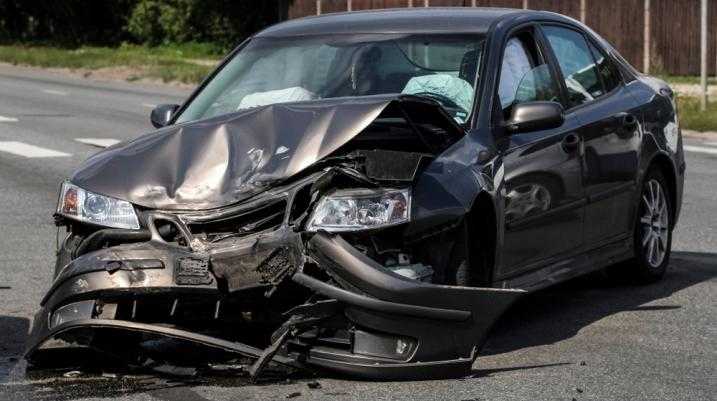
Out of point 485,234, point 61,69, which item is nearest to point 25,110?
point 61,69

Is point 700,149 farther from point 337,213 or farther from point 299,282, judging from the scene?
point 299,282

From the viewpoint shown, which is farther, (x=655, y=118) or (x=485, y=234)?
(x=655, y=118)

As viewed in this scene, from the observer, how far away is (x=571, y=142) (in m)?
8.54

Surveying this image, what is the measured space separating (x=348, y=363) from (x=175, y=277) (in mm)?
749

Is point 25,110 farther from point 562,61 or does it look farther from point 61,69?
point 562,61

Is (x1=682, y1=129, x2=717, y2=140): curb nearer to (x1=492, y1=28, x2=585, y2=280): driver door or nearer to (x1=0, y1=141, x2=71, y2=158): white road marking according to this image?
(x1=0, y1=141, x2=71, y2=158): white road marking

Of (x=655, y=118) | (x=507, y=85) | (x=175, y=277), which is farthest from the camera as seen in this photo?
(x=655, y=118)

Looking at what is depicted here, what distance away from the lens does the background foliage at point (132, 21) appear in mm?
48250

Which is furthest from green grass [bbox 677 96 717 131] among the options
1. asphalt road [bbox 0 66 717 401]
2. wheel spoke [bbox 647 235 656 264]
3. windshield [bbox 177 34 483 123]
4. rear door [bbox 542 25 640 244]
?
windshield [bbox 177 34 483 123]

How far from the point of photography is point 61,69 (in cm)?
4072

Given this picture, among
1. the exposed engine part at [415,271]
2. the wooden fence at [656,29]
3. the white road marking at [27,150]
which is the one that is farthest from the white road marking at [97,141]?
the wooden fence at [656,29]

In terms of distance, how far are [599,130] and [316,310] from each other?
284 cm

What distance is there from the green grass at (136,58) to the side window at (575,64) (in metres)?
26.1

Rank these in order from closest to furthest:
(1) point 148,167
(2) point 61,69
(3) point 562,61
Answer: (1) point 148,167 → (3) point 562,61 → (2) point 61,69
